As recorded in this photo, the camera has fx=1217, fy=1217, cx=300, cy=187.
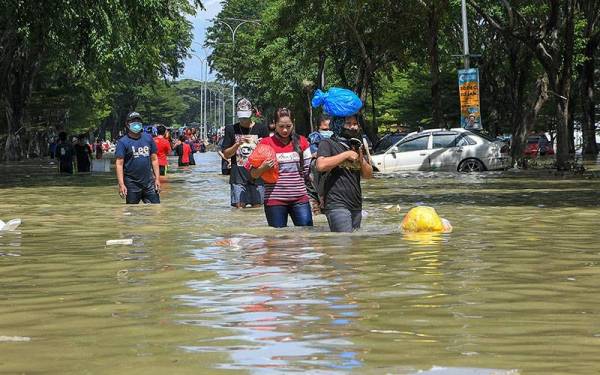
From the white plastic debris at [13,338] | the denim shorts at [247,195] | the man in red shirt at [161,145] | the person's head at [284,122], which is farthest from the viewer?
the man in red shirt at [161,145]

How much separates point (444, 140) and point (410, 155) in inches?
42.8

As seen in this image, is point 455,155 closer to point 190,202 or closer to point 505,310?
point 190,202

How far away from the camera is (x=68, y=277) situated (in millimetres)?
9383

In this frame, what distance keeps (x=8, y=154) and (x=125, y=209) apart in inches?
1606

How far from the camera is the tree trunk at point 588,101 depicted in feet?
166

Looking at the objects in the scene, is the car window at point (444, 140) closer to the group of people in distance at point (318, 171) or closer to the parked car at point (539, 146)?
the group of people in distance at point (318, 171)

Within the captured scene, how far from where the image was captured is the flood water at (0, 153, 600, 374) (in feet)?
18.5

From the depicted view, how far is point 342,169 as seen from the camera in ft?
37.7

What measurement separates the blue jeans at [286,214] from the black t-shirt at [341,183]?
69cm

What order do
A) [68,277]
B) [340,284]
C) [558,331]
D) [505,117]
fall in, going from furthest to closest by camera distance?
1. [505,117]
2. [68,277]
3. [340,284]
4. [558,331]

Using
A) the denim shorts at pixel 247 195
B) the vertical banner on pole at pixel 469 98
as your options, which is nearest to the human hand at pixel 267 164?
the denim shorts at pixel 247 195

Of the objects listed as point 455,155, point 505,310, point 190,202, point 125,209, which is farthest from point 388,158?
point 505,310

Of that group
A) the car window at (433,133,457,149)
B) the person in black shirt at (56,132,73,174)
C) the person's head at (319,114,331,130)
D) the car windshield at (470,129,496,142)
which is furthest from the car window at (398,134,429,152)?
the person's head at (319,114,331,130)

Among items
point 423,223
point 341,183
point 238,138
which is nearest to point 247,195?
point 238,138
